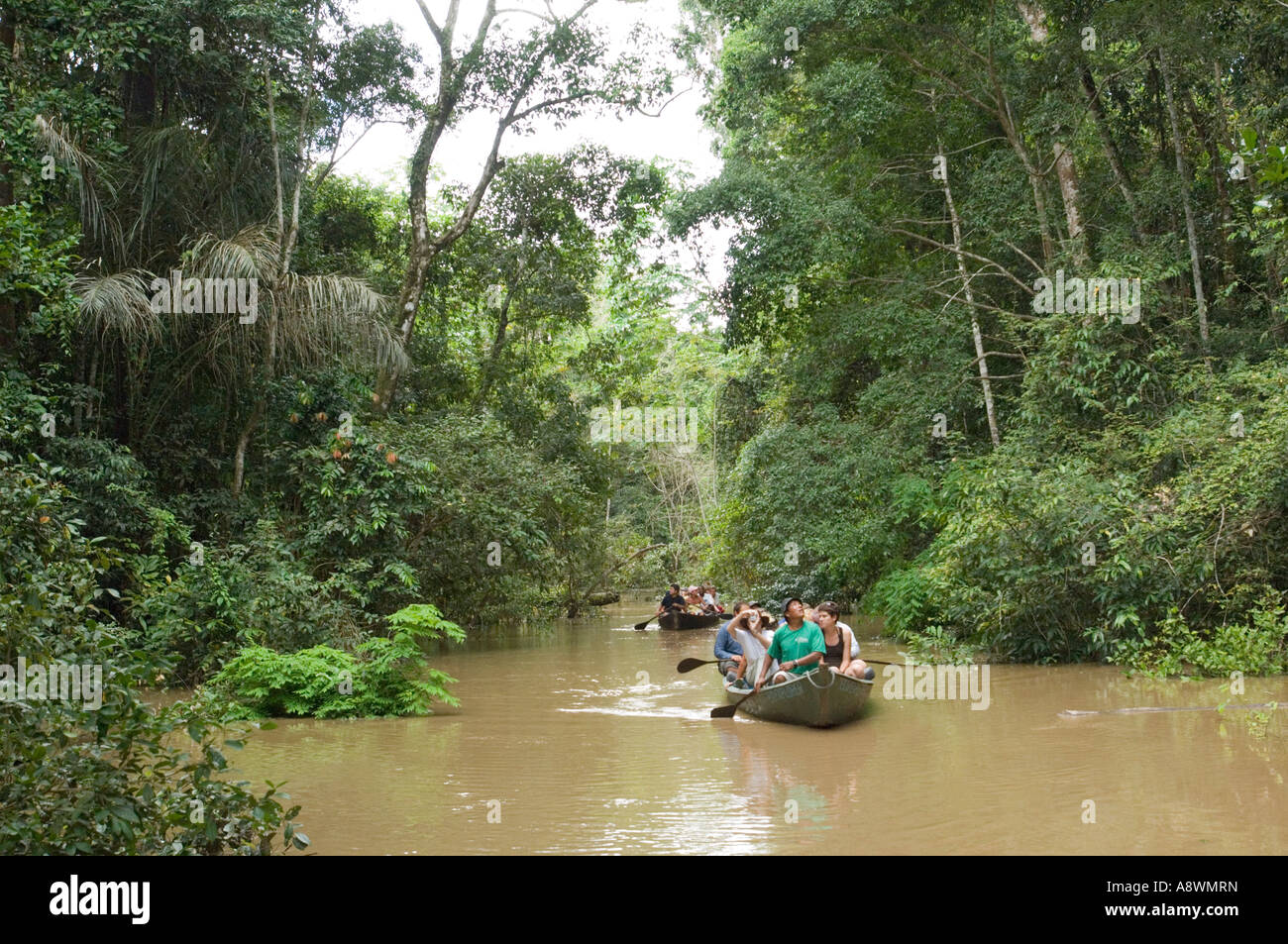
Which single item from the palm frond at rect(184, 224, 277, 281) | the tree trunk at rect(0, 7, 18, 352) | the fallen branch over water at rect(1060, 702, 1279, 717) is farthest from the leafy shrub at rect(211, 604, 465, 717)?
the fallen branch over water at rect(1060, 702, 1279, 717)

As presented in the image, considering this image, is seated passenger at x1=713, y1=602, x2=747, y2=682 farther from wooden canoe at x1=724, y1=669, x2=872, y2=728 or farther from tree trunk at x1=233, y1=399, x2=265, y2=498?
tree trunk at x1=233, y1=399, x2=265, y2=498

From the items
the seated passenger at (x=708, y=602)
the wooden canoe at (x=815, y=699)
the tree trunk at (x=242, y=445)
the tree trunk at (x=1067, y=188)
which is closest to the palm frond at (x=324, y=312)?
the tree trunk at (x=242, y=445)

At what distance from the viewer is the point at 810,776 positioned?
27.8 feet

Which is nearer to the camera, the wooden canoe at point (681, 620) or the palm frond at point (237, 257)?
the palm frond at point (237, 257)

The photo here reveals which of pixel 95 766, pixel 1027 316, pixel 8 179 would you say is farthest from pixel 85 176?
pixel 1027 316

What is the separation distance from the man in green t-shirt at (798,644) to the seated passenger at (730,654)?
1.44 meters

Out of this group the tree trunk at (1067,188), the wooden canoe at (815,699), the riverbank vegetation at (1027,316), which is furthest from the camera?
the tree trunk at (1067,188)

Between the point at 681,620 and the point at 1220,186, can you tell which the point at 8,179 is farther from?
the point at 1220,186

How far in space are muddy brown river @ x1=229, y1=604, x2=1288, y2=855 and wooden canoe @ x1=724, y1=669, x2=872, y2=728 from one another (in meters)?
0.14

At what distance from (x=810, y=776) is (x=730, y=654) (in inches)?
225

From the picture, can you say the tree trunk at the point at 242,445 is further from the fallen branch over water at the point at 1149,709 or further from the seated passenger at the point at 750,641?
the fallen branch over water at the point at 1149,709

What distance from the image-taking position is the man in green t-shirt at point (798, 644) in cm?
1088
